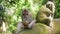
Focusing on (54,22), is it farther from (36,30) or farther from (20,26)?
(20,26)

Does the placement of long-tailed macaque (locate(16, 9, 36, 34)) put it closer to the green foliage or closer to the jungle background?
the green foliage

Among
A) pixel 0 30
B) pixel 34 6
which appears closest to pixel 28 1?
pixel 34 6

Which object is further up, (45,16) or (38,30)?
(45,16)

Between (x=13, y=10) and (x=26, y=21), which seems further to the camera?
(x=13, y=10)

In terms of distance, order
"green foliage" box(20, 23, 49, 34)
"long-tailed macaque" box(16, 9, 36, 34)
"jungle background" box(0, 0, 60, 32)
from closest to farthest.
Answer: "long-tailed macaque" box(16, 9, 36, 34) → "green foliage" box(20, 23, 49, 34) → "jungle background" box(0, 0, 60, 32)

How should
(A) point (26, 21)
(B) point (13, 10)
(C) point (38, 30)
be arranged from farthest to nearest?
(B) point (13, 10)
(C) point (38, 30)
(A) point (26, 21)

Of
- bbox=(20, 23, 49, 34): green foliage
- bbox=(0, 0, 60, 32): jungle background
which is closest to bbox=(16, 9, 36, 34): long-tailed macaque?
bbox=(20, 23, 49, 34): green foliage

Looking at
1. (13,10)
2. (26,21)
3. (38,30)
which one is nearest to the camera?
(26,21)

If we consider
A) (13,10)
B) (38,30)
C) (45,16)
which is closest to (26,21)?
(38,30)

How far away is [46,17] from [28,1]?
3.49m

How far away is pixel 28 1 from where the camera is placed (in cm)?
762

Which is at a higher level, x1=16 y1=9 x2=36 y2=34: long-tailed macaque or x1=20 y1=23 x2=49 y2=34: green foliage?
x1=16 y1=9 x2=36 y2=34: long-tailed macaque

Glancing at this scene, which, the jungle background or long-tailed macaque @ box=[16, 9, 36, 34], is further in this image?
the jungle background

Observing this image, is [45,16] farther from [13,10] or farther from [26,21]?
[13,10]
